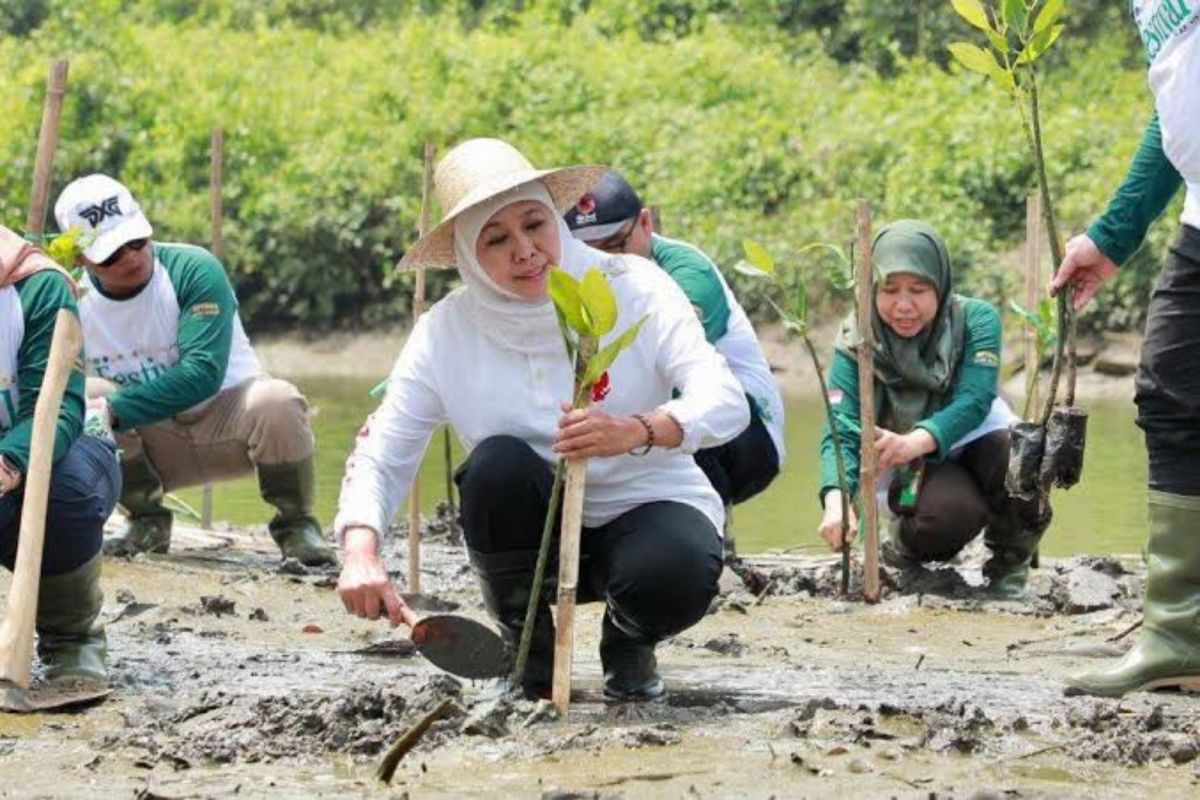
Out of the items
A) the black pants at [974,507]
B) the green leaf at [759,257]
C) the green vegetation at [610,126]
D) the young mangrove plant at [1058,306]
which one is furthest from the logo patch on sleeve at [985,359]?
the green vegetation at [610,126]

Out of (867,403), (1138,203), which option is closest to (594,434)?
(1138,203)

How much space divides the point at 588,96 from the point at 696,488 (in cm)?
1749

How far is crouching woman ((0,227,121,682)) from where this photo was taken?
507 centimetres

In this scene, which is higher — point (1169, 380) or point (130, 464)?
point (1169, 380)

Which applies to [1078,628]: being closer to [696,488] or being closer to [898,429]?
[898,429]

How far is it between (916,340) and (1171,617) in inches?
93.1

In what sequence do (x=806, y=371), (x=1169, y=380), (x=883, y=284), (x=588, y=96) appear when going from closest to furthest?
(x=1169, y=380)
(x=883, y=284)
(x=806, y=371)
(x=588, y=96)

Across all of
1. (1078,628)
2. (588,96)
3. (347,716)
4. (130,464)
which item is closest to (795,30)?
(588,96)

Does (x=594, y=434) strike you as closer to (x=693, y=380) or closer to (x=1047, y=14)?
(x=693, y=380)

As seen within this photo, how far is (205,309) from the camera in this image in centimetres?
762

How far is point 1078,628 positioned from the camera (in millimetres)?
6152

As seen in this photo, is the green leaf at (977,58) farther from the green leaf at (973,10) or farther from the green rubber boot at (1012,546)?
the green rubber boot at (1012,546)

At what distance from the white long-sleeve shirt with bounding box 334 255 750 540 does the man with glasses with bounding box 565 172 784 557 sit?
4.72 feet

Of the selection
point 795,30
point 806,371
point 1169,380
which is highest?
point 795,30
